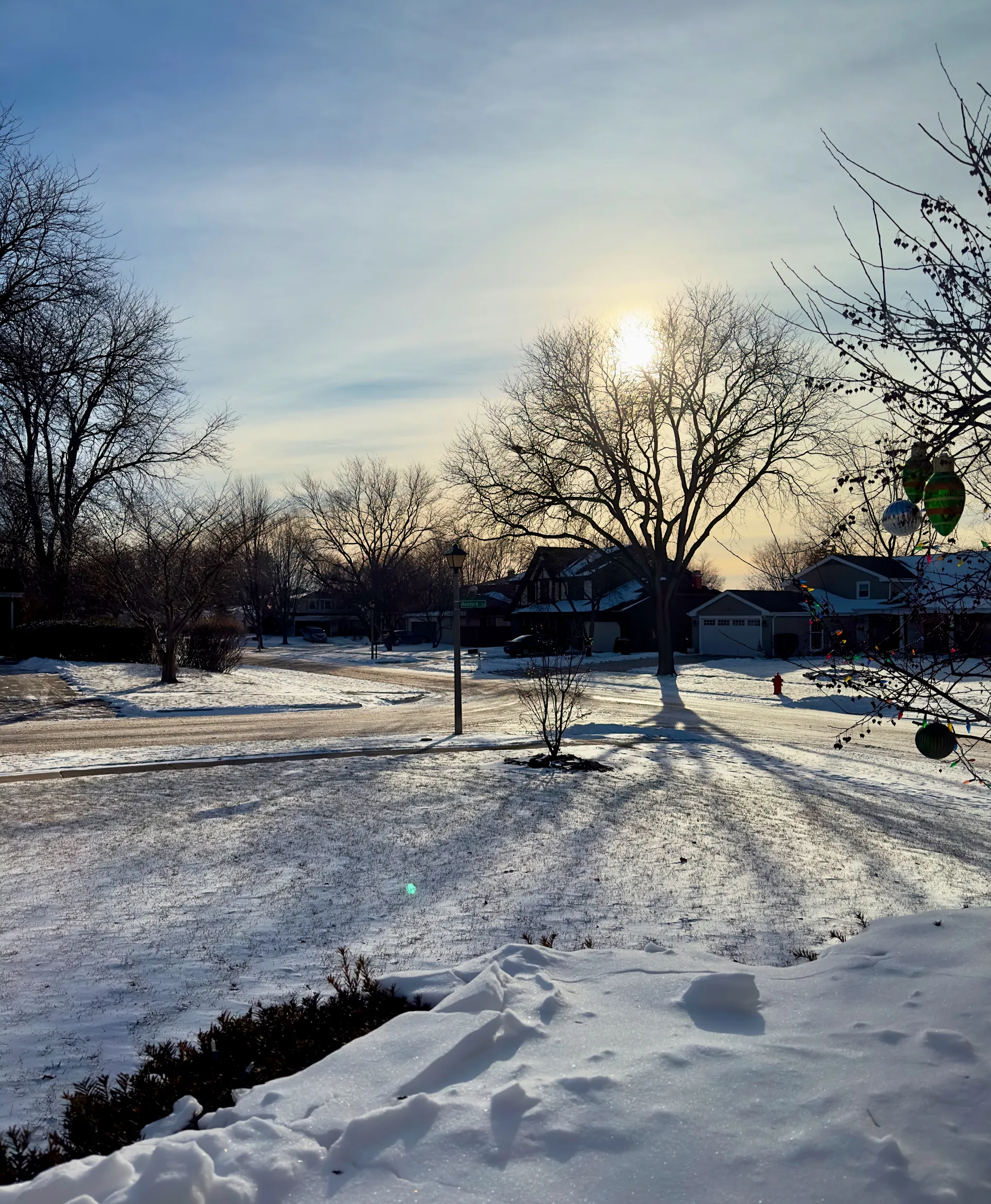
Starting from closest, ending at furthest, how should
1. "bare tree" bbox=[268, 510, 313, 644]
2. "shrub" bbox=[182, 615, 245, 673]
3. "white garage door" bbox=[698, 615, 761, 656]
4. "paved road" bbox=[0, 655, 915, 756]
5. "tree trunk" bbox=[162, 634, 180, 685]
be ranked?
"paved road" bbox=[0, 655, 915, 756]
"tree trunk" bbox=[162, 634, 180, 685]
"shrub" bbox=[182, 615, 245, 673]
"white garage door" bbox=[698, 615, 761, 656]
"bare tree" bbox=[268, 510, 313, 644]

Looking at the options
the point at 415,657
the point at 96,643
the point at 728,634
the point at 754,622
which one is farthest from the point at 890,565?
the point at 415,657

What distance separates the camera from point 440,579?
75562mm

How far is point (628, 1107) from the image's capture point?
3307 millimetres

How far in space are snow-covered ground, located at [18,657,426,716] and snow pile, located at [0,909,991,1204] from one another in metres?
19.2

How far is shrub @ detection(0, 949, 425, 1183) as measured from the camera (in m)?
3.54

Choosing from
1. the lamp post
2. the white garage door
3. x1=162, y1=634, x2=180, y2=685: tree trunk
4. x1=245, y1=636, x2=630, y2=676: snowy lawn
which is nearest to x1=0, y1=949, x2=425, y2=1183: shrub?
the lamp post

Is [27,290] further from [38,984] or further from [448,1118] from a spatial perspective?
[448,1118]

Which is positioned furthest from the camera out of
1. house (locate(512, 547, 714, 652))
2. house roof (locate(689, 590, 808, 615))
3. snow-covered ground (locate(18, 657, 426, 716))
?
house (locate(512, 547, 714, 652))

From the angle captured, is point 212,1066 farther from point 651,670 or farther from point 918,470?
point 651,670

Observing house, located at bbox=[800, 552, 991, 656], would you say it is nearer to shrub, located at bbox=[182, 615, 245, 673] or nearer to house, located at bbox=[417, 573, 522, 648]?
shrub, located at bbox=[182, 615, 245, 673]

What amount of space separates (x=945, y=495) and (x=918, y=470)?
0.19 meters

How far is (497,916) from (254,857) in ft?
8.00

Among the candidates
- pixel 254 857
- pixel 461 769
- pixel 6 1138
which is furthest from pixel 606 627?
pixel 6 1138

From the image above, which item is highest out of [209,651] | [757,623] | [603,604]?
[603,604]
